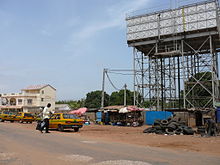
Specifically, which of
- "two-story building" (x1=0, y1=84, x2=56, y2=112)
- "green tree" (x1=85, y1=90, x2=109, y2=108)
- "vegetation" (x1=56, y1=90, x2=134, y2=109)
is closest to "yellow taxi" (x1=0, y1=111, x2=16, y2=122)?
"two-story building" (x1=0, y1=84, x2=56, y2=112)

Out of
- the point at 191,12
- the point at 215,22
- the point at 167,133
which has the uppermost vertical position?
the point at 191,12

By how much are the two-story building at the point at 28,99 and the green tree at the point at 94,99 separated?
13108mm

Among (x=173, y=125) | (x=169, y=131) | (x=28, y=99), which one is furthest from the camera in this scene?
(x=28, y=99)

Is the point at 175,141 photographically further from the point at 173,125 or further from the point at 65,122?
the point at 65,122

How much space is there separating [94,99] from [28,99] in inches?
860

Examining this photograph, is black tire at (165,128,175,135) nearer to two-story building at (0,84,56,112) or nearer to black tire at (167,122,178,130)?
black tire at (167,122,178,130)

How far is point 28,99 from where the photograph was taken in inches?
2746

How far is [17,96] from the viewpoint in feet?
228

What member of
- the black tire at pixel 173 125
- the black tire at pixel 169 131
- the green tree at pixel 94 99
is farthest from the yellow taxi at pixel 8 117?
the green tree at pixel 94 99

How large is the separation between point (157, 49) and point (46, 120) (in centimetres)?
2496

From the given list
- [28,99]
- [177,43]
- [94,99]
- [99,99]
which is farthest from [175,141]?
[94,99]

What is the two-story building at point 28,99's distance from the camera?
68.7m

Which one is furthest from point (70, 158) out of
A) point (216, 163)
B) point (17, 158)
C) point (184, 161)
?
point (216, 163)

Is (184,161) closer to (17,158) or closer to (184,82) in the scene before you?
(17,158)
